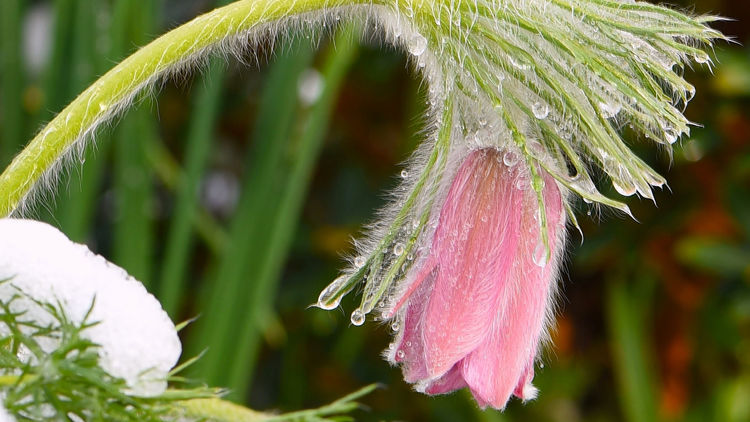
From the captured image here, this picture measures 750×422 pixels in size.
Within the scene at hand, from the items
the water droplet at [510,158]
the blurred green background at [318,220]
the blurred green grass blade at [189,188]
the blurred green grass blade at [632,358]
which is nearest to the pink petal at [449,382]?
the water droplet at [510,158]

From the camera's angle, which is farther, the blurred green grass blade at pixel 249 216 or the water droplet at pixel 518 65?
the blurred green grass blade at pixel 249 216

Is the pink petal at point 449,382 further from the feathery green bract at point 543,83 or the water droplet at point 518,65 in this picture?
the water droplet at point 518,65

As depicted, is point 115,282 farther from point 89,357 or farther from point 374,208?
point 374,208

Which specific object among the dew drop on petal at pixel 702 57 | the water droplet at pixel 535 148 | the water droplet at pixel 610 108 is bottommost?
the water droplet at pixel 535 148

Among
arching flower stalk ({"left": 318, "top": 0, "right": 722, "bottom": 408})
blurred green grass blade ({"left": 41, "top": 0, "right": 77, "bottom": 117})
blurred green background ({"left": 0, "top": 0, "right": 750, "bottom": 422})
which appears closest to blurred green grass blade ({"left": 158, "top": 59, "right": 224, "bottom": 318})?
blurred green background ({"left": 0, "top": 0, "right": 750, "bottom": 422})

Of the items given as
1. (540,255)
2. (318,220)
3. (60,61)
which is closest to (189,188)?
(60,61)

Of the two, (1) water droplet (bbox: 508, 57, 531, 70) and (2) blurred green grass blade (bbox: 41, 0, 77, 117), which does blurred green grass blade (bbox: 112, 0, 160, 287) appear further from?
(1) water droplet (bbox: 508, 57, 531, 70)

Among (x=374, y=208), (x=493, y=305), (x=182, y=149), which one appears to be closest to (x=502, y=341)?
(x=493, y=305)
